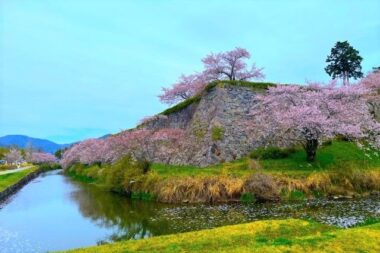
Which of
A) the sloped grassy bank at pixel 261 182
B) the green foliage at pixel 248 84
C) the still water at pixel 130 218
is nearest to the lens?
the still water at pixel 130 218

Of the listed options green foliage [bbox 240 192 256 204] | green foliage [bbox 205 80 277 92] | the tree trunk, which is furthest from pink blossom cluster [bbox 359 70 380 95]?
green foliage [bbox 240 192 256 204]

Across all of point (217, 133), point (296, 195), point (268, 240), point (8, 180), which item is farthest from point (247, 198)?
point (8, 180)

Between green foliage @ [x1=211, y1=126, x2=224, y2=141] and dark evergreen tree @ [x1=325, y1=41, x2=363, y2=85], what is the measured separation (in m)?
30.9

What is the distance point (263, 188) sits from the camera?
1072 inches

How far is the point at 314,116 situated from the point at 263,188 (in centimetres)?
838

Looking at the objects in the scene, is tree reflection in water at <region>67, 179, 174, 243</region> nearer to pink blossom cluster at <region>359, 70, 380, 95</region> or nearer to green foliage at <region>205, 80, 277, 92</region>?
green foliage at <region>205, 80, 277, 92</region>

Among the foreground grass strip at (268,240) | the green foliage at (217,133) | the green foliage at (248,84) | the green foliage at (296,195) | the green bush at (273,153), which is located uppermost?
the green foliage at (248,84)

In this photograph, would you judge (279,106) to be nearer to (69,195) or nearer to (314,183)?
(314,183)

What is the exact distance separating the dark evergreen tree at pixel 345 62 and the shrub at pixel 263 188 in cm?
3930

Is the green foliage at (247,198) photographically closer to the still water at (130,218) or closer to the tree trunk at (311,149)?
the still water at (130,218)

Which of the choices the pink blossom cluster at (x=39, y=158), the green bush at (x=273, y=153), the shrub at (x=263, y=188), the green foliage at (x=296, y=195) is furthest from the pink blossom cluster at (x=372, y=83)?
the pink blossom cluster at (x=39, y=158)

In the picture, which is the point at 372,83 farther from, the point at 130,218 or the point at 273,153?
the point at 130,218

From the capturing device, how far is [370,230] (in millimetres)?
12484

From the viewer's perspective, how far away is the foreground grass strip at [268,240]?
1069cm
